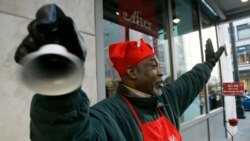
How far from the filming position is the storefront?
2490mm

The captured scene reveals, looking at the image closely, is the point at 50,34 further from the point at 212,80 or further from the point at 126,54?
the point at 212,80

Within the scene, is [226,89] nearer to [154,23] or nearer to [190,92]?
[154,23]

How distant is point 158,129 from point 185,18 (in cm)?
353

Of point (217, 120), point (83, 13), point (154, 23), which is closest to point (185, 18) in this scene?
point (154, 23)

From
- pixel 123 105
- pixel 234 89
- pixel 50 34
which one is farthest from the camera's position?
pixel 234 89

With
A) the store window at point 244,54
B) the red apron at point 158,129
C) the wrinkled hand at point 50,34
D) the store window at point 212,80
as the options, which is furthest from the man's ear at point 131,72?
the store window at point 244,54

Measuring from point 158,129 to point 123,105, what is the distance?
24 cm

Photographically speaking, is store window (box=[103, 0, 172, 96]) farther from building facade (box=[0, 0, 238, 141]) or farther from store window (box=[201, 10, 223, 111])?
store window (box=[201, 10, 223, 111])

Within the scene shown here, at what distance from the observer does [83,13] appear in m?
2.06

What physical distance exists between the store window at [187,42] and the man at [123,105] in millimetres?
1980

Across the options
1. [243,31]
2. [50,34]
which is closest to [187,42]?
[50,34]

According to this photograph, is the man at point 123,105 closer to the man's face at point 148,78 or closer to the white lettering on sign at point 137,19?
the man's face at point 148,78

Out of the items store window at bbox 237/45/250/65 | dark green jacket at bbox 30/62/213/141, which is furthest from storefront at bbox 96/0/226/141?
store window at bbox 237/45/250/65

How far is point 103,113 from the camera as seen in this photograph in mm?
1121
